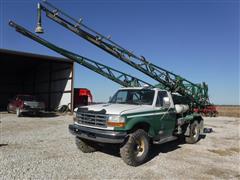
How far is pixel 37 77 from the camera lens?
31281 mm

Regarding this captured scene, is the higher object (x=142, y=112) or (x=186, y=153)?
(x=142, y=112)

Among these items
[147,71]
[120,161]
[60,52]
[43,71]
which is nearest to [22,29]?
[60,52]

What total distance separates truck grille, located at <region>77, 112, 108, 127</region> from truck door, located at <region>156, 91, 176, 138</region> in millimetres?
1990

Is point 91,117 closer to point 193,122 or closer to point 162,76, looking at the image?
point 193,122

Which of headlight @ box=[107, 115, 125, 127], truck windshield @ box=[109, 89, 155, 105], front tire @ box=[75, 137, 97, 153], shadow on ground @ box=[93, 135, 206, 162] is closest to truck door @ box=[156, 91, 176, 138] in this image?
truck windshield @ box=[109, 89, 155, 105]

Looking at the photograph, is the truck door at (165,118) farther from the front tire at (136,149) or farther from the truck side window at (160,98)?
the front tire at (136,149)

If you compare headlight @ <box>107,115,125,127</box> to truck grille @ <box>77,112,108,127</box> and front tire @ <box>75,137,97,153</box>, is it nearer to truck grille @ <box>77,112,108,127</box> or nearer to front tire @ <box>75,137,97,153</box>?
truck grille @ <box>77,112,108,127</box>

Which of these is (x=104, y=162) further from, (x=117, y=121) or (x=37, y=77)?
(x=37, y=77)

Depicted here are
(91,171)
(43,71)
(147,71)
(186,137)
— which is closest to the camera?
(91,171)

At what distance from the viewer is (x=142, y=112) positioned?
6.51 meters

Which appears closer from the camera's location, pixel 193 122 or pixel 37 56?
pixel 193 122

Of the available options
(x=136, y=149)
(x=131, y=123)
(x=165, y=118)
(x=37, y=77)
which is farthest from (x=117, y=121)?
(x=37, y=77)

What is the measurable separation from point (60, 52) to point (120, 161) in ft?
21.7

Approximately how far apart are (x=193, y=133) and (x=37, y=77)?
2602 cm
